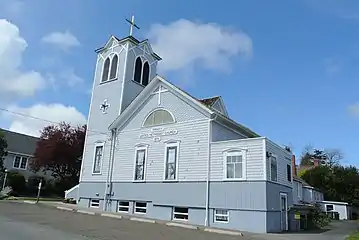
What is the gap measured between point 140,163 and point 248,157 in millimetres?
7914

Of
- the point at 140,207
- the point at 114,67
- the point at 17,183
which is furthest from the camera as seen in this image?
the point at 17,183

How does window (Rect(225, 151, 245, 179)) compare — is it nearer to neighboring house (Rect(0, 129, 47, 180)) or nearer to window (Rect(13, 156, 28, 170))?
neighboring house (Rect(0, 129, 47, 180))

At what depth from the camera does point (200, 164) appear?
1909 cm

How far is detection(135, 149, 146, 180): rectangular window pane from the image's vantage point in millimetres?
21844

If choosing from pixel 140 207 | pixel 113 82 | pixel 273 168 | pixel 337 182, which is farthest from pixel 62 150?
pixel 337 182

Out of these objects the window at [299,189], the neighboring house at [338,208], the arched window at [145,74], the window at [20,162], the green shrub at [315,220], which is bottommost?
the green shrub at [315,220]

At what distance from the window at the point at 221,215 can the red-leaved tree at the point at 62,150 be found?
72.3 feet

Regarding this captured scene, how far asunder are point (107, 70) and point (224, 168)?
46.3ft

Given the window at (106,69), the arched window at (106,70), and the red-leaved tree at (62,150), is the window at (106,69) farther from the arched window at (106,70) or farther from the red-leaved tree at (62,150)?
the red-leaved tree at (62,150)

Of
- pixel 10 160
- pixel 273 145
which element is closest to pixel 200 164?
pixel 273 145

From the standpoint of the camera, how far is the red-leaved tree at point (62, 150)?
34.8 m

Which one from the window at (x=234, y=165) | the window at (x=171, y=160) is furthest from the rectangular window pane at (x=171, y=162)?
the window at (x=234, y=165)

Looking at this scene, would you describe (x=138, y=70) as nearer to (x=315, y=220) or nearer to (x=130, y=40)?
(x=130, y=40)

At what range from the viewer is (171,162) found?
806 inches
